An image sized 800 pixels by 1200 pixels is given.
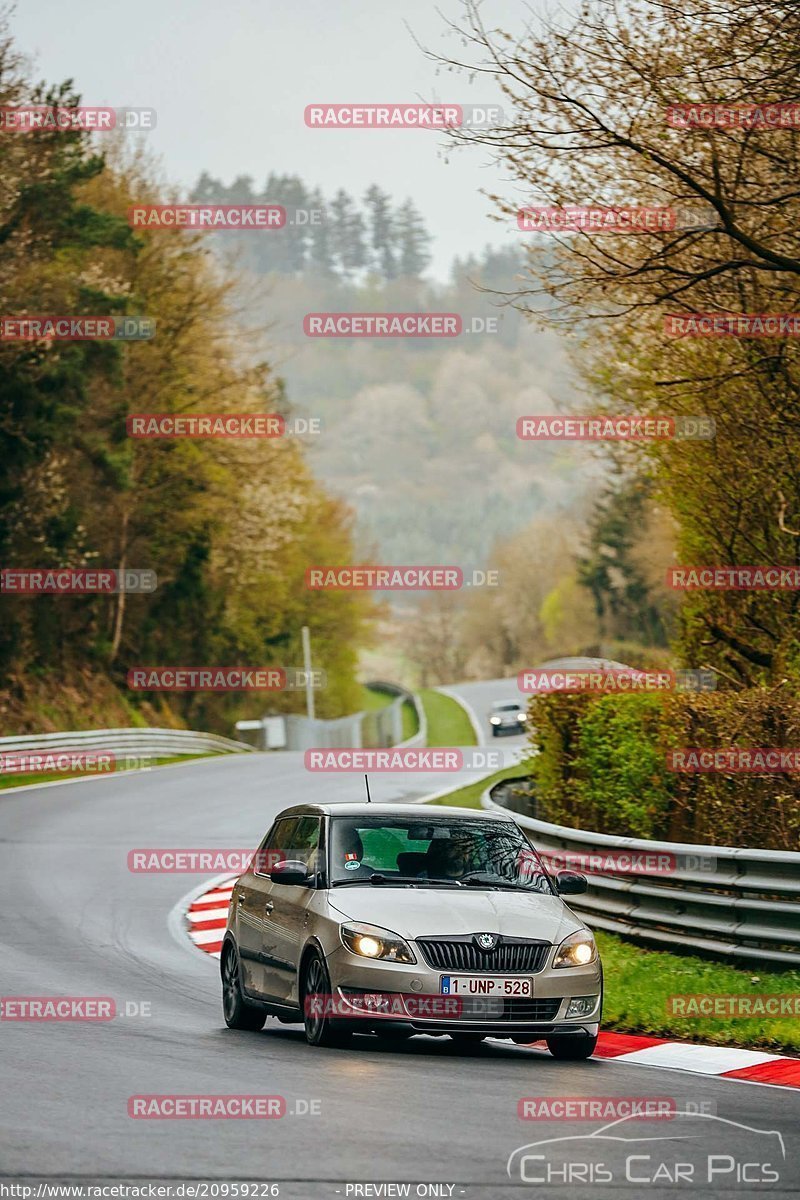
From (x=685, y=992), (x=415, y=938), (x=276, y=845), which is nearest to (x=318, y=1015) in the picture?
(x=415, y=938)

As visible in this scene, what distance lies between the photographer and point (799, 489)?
19.3m

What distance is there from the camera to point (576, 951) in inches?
411

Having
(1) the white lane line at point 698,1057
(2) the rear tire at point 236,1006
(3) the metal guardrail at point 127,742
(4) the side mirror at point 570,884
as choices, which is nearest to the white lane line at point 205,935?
(2) the rear tire at point 236,1006

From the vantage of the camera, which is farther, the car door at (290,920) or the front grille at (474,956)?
the car door at (290,920)

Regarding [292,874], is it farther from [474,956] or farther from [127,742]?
[127,742]

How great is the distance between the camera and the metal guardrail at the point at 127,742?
39.4m

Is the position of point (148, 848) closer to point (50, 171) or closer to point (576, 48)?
point (576, 48)

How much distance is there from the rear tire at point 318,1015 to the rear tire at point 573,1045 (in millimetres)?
1231

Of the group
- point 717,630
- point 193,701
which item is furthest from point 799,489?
point 193,701

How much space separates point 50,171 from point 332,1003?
1546 inches

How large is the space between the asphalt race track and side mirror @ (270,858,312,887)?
993 millimetres

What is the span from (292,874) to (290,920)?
33 centimetres

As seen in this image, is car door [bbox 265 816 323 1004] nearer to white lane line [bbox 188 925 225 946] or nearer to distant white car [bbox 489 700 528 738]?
white lane line [bbox 188 925 225 946]

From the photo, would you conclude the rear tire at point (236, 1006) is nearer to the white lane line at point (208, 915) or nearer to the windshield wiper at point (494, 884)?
the windshield wiper at point (494, 884)
